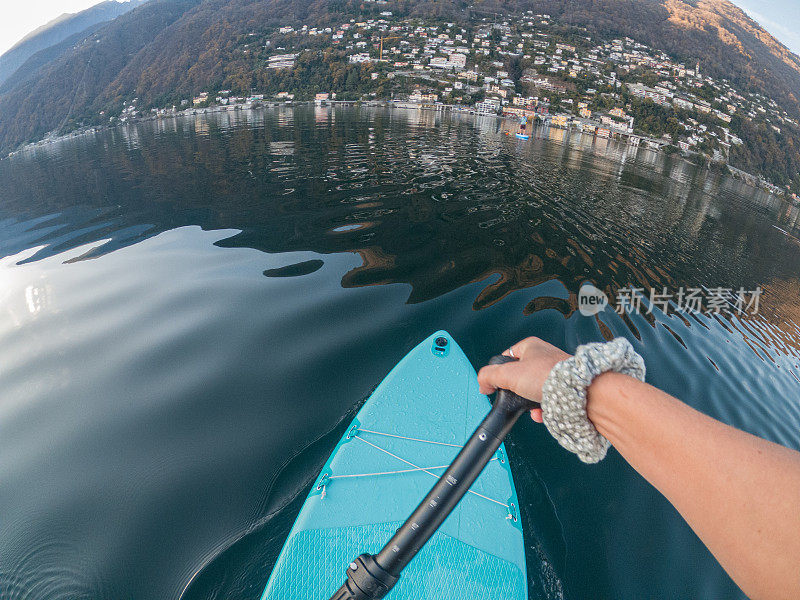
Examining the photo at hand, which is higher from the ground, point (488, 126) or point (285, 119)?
point (488, 126)

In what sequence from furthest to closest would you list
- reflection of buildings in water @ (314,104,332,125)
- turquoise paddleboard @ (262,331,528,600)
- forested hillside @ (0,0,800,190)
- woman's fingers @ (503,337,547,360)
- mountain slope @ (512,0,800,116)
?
mountain slope @ (512,0,800,116)
forested hillside @ (0,0,800,190)
reflection of buildings in water @ (314,104,332,125)
turquoise paddleboard @ (262,331,528,600)
woman's fingers @ (503,337,547,360)

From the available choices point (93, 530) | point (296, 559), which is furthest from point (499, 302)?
point (93, 530)

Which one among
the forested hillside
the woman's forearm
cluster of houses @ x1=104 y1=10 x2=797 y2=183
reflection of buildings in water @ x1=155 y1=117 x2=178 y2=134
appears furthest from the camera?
the forested hillside

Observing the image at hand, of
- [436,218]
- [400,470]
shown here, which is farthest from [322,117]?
[400,470]

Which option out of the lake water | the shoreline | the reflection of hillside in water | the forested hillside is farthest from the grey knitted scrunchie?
the forested hillside

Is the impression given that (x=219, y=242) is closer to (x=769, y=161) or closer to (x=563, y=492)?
(x=563, y=492)

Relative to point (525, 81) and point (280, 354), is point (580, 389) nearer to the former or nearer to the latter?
point (280, 354)

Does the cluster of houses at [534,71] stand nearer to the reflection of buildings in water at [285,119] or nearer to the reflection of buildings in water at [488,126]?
the reflection of buildings in water at [488,126]

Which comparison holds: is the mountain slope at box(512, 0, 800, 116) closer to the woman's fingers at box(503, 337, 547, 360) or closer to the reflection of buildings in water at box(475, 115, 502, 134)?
the reflection of buildings in water at box(475, 115, 502, 134)
